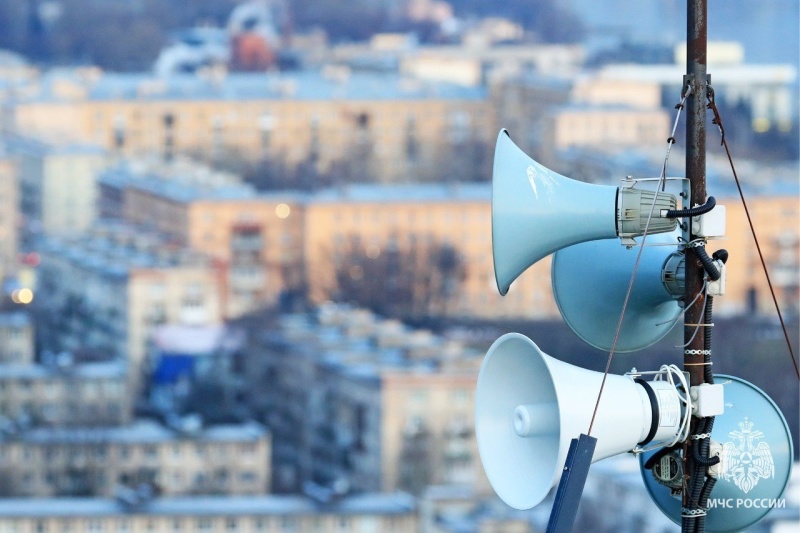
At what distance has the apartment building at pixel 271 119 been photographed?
34438 mm

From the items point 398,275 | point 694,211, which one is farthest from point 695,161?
point 398,275

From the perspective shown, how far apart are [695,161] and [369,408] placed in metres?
17.0

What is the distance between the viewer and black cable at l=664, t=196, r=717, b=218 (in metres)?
2.14

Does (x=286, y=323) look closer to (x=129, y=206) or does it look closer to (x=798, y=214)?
(x=798, y=214)

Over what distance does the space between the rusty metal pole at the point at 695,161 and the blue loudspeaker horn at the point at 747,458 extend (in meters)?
0.05

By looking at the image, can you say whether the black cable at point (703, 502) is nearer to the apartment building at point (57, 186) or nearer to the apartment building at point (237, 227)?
the apartment building at point (237, 227)

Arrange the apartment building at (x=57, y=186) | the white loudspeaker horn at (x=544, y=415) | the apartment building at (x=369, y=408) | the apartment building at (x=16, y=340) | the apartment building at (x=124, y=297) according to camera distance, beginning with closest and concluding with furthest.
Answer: the white loudspeaker horn at (x=544, y=415), the apartment building at (x=369, y=408), the apartment building at (x=16, y=340), the apartment building at (x=124, y=297), the apartment building at (x=57, y=186)

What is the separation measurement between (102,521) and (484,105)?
64.8 feet

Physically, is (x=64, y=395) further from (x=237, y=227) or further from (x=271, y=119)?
(x=271, y=119)

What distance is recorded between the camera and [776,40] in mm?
35938

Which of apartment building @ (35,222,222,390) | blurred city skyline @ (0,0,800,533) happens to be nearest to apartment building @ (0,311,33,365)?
blurred city skyline @ (0,0,800,533)

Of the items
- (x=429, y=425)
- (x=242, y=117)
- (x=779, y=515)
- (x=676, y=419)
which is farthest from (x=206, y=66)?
(x=676, y=419)

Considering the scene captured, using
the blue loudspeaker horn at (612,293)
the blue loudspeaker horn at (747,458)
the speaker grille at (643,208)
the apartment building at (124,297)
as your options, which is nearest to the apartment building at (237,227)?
the apartment building at (124,297)

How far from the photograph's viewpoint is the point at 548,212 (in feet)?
7.14
